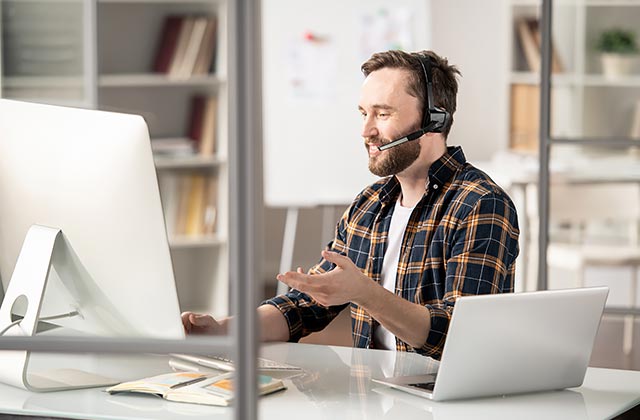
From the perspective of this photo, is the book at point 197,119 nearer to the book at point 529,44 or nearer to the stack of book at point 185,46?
the stack of book at point 185,46

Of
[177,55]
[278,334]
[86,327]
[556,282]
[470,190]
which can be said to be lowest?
[556,282]

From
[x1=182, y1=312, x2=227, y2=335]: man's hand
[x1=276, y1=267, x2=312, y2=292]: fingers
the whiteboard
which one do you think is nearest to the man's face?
[x1=182, y1=312, x2=227, y2=335]: man's hand

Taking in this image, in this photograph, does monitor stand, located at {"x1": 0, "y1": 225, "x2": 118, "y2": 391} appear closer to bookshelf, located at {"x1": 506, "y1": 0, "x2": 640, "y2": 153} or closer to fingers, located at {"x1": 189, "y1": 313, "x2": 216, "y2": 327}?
fingers, located at {"x1": 189, "y1": 313, "x2": 216, "y2": 327}

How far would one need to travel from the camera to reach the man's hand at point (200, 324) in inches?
75.9

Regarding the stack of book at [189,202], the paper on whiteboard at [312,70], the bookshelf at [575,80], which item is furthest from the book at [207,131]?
the bookshelf at [575,80]

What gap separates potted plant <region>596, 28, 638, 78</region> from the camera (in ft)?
18.6

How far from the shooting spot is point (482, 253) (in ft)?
6.63

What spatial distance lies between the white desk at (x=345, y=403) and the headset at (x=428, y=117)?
61cm

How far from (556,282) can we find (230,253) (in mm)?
4393

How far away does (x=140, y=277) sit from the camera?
1565mm

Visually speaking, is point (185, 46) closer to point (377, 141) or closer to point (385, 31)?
point (385, 31)

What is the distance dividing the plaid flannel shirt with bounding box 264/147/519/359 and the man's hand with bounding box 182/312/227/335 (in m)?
0.27

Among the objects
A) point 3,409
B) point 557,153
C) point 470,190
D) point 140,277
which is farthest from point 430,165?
point 557,153

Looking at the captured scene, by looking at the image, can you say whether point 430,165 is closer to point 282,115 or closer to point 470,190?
point 470,190
